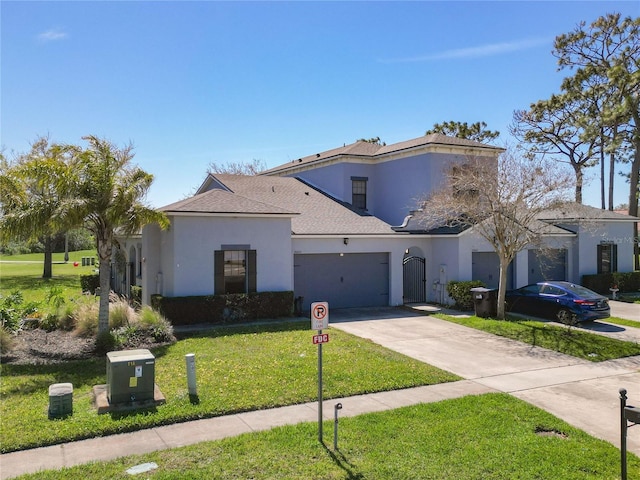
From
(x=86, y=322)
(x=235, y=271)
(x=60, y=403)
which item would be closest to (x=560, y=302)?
(x=235, y=271)

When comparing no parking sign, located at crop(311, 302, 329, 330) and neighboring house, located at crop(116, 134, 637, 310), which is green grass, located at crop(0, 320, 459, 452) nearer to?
no parking sign, located at crop(311, 302, 329, 330)

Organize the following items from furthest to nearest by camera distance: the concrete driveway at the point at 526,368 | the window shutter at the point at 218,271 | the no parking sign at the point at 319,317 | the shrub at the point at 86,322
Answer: the window shutter at the point at 218,271 → the shrub at the point at 86,322 → the concrete driveway at the point at 526,368 → the no parking sign at the point at 319,317

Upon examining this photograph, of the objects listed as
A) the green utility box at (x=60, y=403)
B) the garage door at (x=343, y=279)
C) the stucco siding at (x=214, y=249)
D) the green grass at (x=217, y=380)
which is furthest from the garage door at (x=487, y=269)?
the green utility box at (x=60, y=403)

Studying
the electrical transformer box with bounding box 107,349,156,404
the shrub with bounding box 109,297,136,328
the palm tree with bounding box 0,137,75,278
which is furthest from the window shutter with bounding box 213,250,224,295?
the electrical transformer box with bounding box 107,349,156,404

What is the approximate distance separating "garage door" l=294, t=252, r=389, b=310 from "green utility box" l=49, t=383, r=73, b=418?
11.8m

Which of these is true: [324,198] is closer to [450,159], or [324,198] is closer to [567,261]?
[450,159]

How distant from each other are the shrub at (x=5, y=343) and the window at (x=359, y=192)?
1660cm

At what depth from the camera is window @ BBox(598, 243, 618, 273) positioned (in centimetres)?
2525

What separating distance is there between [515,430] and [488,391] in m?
2.05

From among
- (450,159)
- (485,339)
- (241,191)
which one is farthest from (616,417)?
(241,191)

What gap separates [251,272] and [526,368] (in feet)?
30.7

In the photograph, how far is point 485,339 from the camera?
14.8 meters

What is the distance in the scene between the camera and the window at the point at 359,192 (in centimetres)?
2533

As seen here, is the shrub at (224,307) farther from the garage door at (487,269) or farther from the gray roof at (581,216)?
the gray roof at (581,216)
